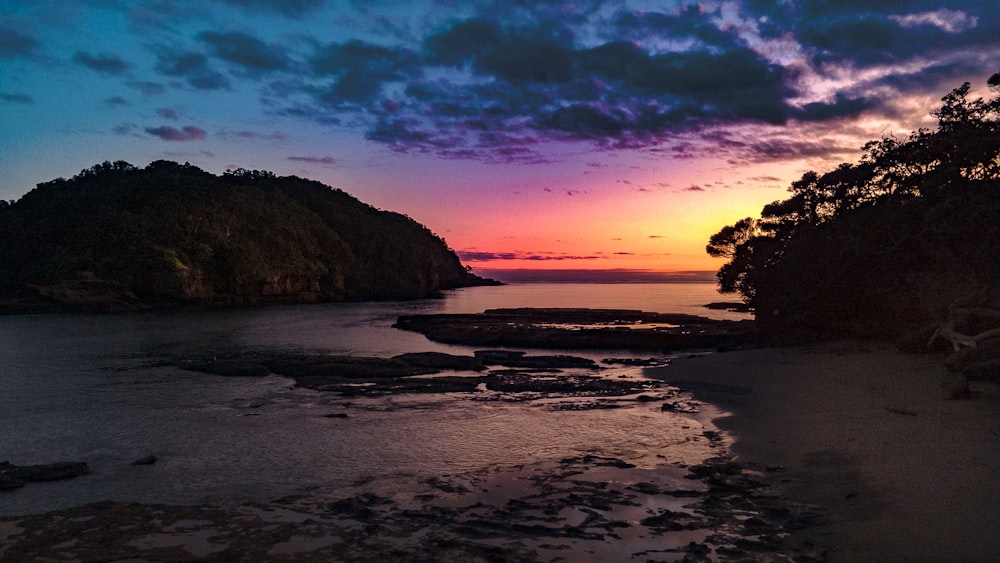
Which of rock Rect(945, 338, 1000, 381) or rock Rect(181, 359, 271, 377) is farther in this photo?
rock Rect(181, 359, 271, 377)

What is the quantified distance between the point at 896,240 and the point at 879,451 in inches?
544

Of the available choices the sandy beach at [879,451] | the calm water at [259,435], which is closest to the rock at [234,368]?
the calm water at [259,435]

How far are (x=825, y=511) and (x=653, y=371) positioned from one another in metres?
17.2

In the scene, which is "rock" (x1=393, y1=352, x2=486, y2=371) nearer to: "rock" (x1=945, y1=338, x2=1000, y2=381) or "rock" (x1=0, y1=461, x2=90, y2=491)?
"rock" (x1=0, y1=461, x2=90, y2=491)

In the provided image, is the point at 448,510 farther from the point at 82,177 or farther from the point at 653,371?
the point at 82,177

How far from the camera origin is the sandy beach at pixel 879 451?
21.5ft

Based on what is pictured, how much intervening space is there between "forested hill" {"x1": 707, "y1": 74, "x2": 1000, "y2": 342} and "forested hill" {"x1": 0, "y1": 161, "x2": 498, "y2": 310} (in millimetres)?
85401

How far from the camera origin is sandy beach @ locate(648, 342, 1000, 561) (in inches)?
257

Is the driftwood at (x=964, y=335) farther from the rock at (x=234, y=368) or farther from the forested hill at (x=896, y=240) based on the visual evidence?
the rock at (x=234, y=368)

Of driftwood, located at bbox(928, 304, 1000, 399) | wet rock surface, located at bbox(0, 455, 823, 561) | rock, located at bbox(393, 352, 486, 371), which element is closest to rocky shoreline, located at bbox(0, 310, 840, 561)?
wet rock surface, located at bbox(0, 455, 823, 561)

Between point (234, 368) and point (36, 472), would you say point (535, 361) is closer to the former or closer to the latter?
point (234, 368)

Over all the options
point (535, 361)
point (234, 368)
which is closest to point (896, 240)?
point (535, 361)

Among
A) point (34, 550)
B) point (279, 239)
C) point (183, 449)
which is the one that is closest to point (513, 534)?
point (34, 550)

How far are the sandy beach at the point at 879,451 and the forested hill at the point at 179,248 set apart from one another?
3486 inches
